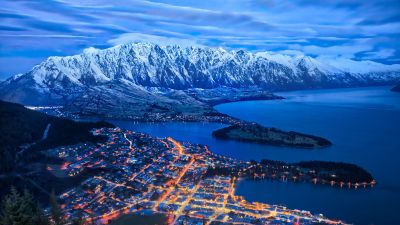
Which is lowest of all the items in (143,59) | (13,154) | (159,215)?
(159,215)

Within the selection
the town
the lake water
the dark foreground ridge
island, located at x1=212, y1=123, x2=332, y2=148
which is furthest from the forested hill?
island, located at x1=212, y1=123, x2=332, y2=148

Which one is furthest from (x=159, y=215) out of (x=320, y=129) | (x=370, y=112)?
(x=370, y=112)

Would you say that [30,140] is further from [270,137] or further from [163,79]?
[163,79]

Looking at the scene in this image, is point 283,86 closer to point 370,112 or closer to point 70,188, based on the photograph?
point 370,112

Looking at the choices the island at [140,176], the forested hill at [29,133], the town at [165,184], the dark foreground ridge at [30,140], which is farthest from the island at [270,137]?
the forested hill at [29,133]

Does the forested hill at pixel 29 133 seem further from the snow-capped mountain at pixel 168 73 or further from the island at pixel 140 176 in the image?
the snow-capped mountain at pixel 168 73

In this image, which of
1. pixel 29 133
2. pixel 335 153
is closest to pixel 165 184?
pixel 29 133
